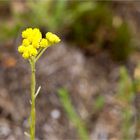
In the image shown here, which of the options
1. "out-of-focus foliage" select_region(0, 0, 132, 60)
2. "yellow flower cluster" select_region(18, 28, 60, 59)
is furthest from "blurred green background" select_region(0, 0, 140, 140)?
"yellow flower cluster" select_region(18, 28, 60, 59)

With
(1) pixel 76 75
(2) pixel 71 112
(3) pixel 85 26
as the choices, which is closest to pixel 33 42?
(2) pixel 71 112

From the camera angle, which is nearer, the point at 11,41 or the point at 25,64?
the point at 25,64

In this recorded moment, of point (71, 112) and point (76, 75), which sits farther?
point (76, 75)

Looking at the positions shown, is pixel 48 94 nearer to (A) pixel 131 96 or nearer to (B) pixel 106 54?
(A) pixel 131 96

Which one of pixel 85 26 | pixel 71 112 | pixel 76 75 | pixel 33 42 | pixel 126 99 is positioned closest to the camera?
pixel 33 42

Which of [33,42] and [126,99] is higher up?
[33,42]

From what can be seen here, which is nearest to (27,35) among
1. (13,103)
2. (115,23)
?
(13,103)

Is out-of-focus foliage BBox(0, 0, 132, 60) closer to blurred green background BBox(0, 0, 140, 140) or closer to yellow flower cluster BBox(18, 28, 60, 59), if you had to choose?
blurred green background BBox(0, 0, 140, 140)

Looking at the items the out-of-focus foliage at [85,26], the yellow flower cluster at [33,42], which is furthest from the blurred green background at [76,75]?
the yellow flower cluster at [33,42]

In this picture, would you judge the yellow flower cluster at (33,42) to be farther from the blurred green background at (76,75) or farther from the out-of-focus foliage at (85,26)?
the out-of-focus foliage at (85,26)

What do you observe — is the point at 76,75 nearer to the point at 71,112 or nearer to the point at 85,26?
the point at 85,26

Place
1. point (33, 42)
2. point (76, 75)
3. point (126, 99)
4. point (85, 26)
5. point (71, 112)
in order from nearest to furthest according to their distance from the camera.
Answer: point (33, 42)
point (71, 112)
point (126, 99)
point (76, 75)
point (85, 26)
